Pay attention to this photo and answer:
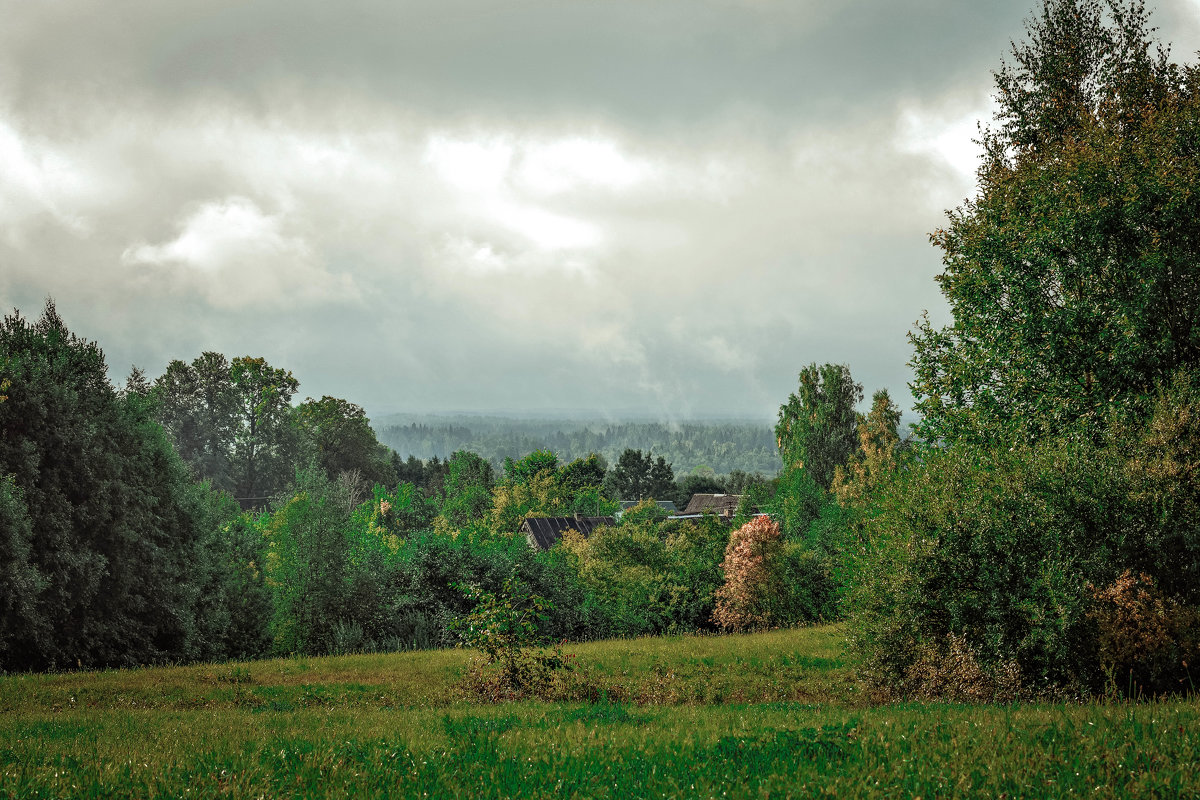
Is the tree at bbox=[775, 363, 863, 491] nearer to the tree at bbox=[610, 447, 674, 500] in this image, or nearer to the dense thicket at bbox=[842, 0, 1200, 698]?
the dense thicket at bbox=[842, 0, 1200, 698]

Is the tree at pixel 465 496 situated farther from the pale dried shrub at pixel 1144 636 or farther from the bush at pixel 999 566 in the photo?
the pale dried shrub at pixel 1144 636

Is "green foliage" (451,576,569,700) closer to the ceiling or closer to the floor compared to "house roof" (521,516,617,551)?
closer to the ceiling

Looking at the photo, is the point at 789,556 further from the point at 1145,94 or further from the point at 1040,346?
the point at 1145,94

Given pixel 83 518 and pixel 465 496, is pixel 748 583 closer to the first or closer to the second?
pixel 83 518

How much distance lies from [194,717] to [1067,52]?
2600 centimetres

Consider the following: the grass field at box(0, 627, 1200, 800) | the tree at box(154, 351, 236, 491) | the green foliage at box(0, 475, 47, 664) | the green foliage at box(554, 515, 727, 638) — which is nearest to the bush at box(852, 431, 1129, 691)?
the grass field at box(0, 627, 1200, 800)

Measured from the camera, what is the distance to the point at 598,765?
7.26 m

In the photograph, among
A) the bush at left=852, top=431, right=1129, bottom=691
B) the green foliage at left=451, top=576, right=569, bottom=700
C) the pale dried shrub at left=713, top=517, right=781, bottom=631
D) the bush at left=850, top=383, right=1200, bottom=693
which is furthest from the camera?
the pale dried shrub at left=713, top=517, right=781, bottom=631

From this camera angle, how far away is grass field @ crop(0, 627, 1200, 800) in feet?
21.1

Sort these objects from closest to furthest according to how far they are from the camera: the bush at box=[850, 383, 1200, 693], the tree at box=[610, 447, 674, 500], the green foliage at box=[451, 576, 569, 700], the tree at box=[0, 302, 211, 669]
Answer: the bush at box=[850, 383, 1200, 693]
the green foliage at box=[451, 576, 569, 700]
the tree at box=[0, 302, 211, 669]
the tree at box=[610, 447, 674, 500]

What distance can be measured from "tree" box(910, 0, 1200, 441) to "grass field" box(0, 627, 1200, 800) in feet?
31.8

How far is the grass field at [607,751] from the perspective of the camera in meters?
6.42

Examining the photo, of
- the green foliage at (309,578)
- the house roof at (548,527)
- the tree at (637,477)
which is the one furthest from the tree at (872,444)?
the tree at (637,477)

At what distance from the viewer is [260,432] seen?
7612 cm
